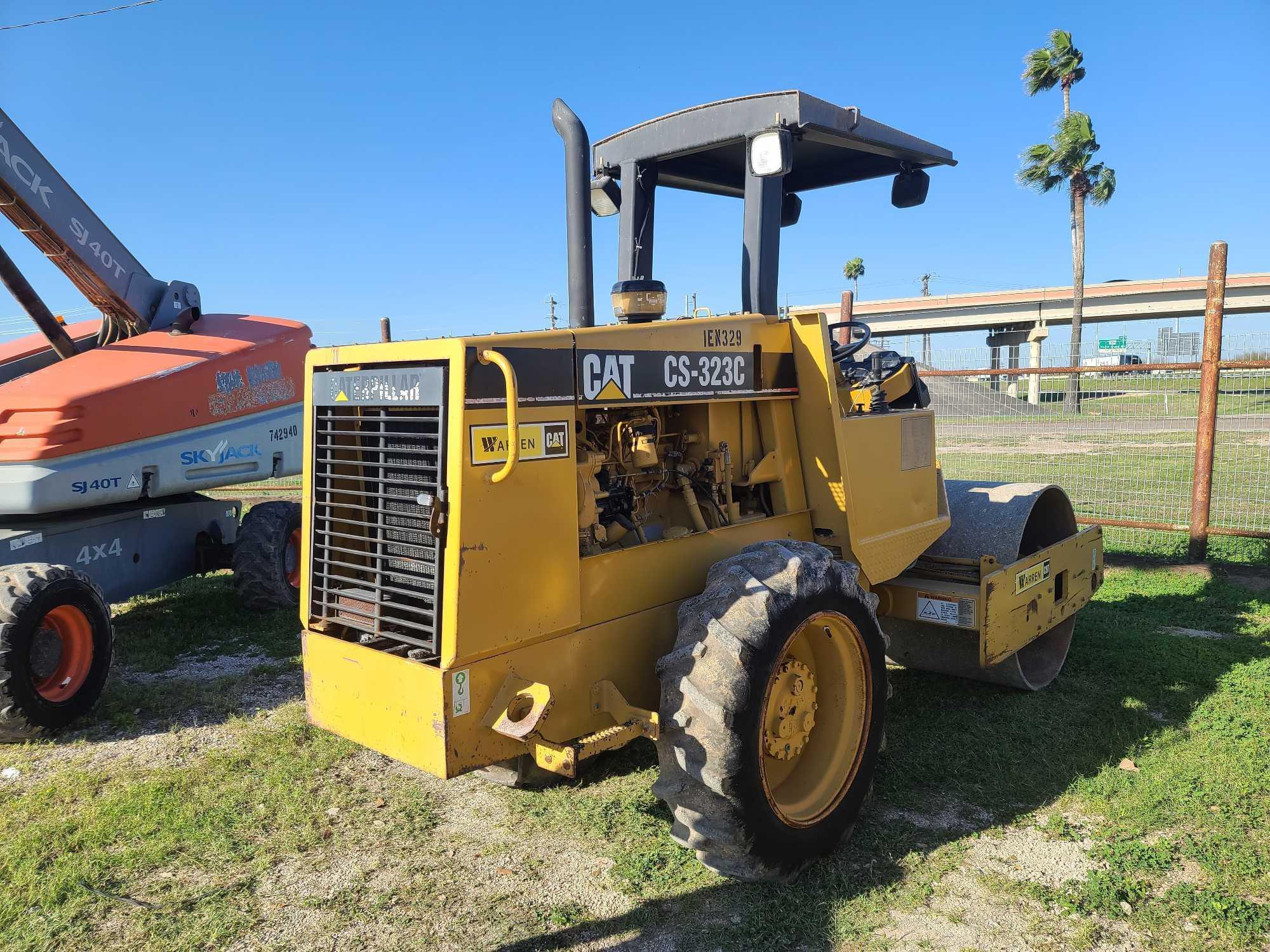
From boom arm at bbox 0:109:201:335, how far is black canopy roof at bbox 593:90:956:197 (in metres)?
4.23

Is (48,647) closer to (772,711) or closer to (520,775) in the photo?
(520,775)

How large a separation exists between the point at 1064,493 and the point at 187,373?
631 centimetres

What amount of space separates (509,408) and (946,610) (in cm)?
278

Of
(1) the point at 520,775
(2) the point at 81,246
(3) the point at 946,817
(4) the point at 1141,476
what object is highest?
(2) the point at 81,246

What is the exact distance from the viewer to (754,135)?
4184 millimetres

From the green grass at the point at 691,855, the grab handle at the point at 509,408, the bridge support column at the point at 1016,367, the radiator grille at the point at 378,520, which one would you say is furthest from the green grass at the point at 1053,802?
the bridge support column at the point at 1016,367

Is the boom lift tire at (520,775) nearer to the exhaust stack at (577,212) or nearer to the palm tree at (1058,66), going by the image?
the exhaust stack at (577,212)

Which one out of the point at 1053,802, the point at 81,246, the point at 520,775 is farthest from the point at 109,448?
the point at 1053,802

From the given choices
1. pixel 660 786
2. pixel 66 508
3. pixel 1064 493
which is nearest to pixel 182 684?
pixel 66 508

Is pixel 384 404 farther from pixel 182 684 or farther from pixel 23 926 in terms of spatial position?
pixel 182 684

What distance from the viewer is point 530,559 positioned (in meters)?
3.12

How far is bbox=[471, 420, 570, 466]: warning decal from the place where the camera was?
2963 millimetres

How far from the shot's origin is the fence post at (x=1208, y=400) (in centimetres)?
762

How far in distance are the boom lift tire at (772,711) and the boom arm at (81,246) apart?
230 inches
